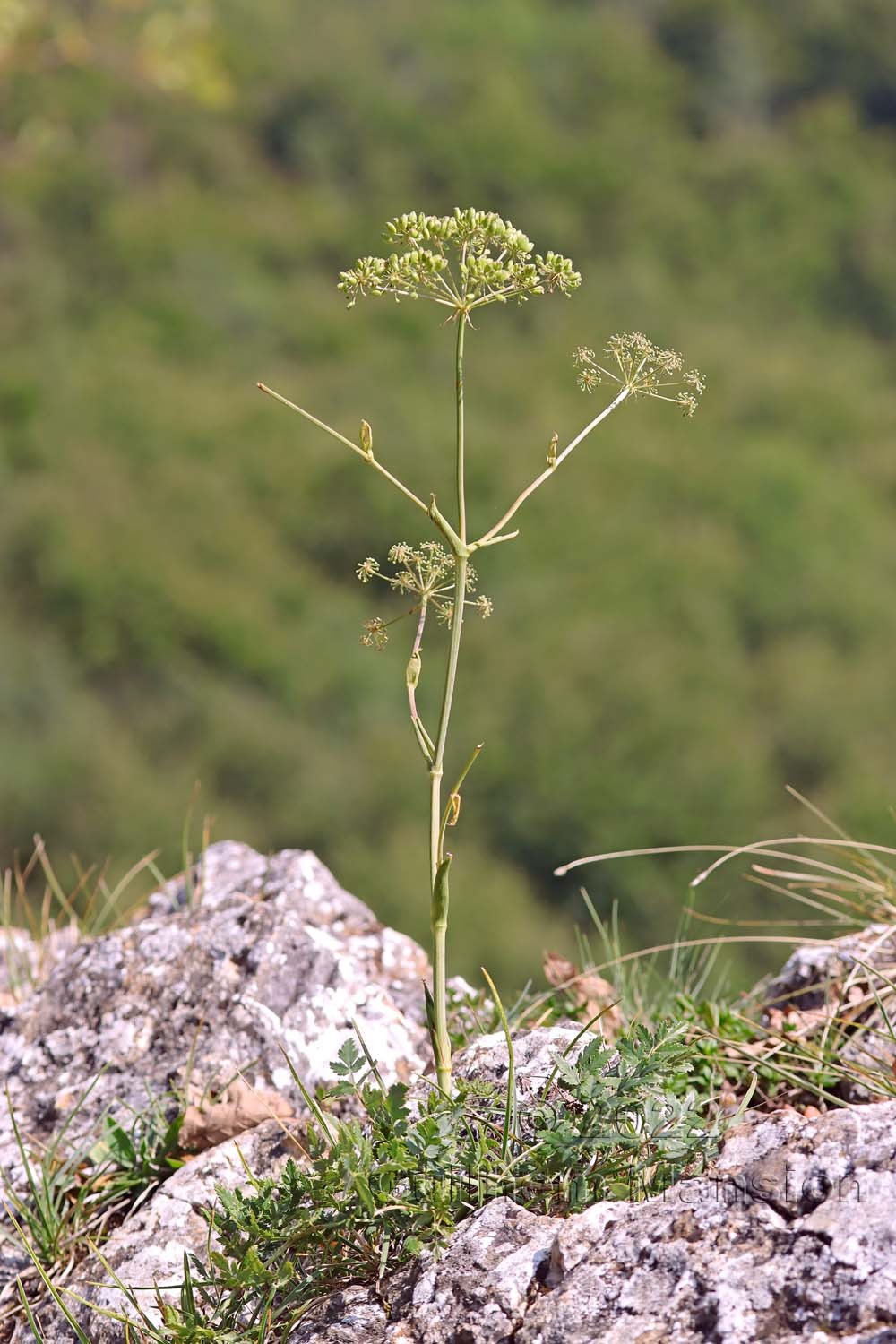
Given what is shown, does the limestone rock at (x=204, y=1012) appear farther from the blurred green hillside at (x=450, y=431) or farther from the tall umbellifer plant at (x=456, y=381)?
the blurred green hillside at (x=450, y=431)

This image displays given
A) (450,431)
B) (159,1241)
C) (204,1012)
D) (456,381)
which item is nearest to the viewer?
(456,381)

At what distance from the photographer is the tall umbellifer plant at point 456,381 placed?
2010 mm

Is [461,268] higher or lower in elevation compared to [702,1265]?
higher

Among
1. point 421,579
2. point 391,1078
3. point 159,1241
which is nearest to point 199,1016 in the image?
point 391,1078

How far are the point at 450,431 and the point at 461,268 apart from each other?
149 ft

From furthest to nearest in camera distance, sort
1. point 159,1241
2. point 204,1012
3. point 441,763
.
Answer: point 204,1012
point 159,1241
point 441,763

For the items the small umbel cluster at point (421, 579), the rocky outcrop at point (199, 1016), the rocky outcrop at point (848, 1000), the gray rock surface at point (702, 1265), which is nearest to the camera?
the gray rock surface at point (702, 1265)

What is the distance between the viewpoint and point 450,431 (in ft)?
153

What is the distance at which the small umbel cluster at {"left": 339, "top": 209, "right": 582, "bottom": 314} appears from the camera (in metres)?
2.00

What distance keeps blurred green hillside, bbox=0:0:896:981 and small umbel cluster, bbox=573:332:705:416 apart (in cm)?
2708

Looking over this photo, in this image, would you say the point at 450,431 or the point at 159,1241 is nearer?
the point at 159,1241

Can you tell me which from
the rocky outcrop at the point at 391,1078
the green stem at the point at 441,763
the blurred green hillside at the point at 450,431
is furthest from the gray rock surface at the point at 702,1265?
the blurred green hillside at the point at 450,431

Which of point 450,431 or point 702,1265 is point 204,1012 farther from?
point 450,431

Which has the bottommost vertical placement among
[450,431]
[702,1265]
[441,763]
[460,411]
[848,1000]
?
[702,1265]
